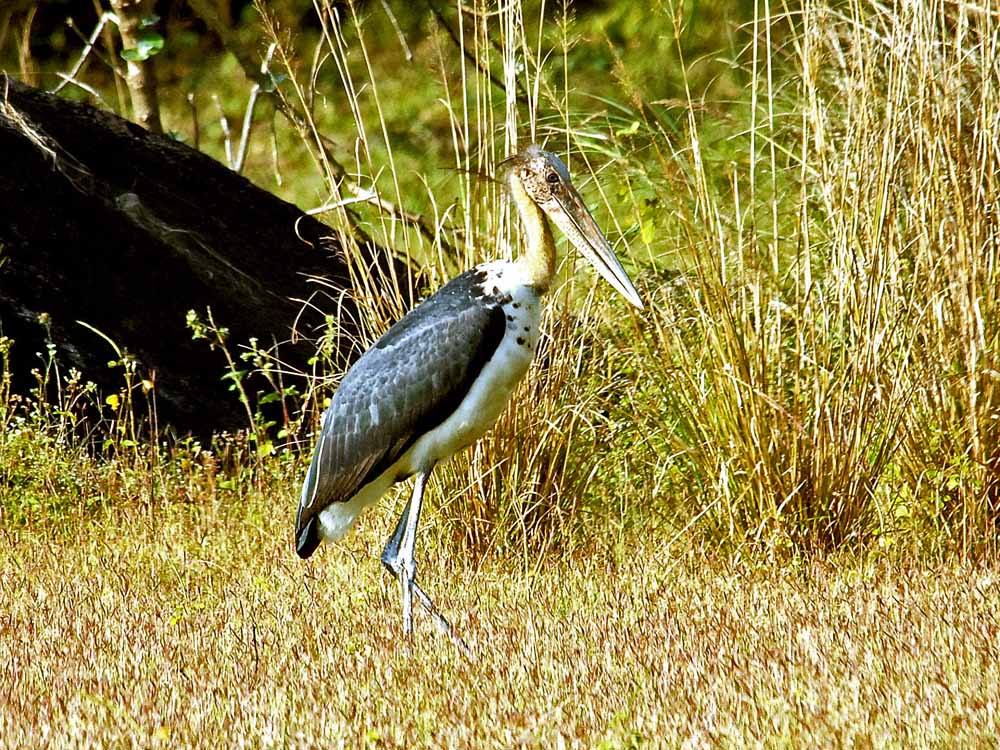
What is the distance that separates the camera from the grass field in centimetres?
388

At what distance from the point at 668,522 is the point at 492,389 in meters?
1.01

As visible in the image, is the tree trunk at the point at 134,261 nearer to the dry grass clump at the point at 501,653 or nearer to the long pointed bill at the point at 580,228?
the dry grass clump at the point at 501,653

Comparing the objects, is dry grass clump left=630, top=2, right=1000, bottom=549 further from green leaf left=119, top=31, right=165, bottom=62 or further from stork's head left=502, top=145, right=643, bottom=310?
green leaf left=119, top=31, right=165, bottom=62

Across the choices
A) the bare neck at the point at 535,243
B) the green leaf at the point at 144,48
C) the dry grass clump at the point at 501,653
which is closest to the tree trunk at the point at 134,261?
the green leaf at the point at 144,48

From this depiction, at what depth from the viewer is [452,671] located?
13.9ft

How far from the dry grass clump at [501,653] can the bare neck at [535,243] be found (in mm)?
979

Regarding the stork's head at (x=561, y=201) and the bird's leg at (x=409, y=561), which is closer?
the bird's leg at (x=409, y=561)

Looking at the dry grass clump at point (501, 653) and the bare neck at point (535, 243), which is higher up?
the bare neck at point (535, 243)

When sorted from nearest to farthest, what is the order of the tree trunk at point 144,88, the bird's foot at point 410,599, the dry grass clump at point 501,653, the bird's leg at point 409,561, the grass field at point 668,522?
the dry grass clump at point 501,653 < the grass field at point 668,522 < the bird's foot at point 410,599 < the bird's leg at point 409,561 < the tree trunk at point 144,88

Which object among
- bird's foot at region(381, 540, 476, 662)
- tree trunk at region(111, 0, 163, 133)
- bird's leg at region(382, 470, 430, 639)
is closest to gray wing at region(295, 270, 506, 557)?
bird's leg at region(382, 470, 430, 639)

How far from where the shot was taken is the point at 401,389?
16.8ft

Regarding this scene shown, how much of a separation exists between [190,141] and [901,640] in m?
11.9

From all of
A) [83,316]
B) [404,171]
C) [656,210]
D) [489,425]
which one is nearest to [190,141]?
[404,171]

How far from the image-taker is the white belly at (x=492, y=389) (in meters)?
5.00
